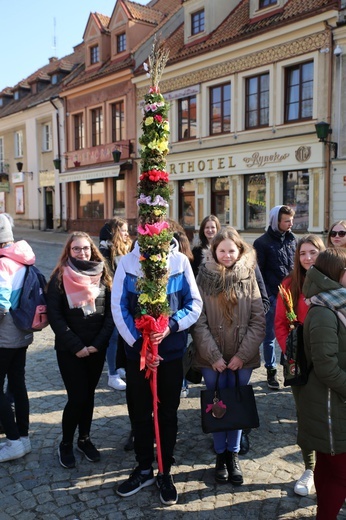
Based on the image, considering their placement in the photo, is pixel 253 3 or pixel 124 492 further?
pixel 253 3

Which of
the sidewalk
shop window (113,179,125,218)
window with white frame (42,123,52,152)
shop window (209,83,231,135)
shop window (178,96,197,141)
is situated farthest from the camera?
window with white frame (42,123,52,152)

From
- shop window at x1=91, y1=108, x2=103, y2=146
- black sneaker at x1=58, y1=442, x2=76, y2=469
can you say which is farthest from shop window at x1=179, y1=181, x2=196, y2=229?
black sneaker at x1=58, y1=442, x2=76, y2=469

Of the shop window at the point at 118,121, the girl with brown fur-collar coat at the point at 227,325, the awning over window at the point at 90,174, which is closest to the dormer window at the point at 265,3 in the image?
the shop window at the point at 118,121

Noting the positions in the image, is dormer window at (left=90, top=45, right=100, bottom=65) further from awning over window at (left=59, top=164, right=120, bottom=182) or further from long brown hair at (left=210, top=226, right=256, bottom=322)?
long brown hair at (left=210, top=226, right=256, bottom=322)

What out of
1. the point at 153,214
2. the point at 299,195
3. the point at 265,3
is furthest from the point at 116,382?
the point at 265,3

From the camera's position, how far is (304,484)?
10.9ft

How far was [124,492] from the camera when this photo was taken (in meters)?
3.27

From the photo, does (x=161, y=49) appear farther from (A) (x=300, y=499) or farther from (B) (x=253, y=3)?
(B) (x=253, y=3)

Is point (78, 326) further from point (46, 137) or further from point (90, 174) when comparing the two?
point (46, 137)

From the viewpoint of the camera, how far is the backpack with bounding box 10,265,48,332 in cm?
367

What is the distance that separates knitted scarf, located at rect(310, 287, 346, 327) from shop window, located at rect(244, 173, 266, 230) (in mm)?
14660

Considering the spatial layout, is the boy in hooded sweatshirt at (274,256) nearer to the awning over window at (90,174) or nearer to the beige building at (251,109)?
the beige building at (251,109)

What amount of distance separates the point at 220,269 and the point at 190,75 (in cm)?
1722

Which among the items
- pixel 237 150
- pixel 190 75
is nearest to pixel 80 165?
pixel 190 75
